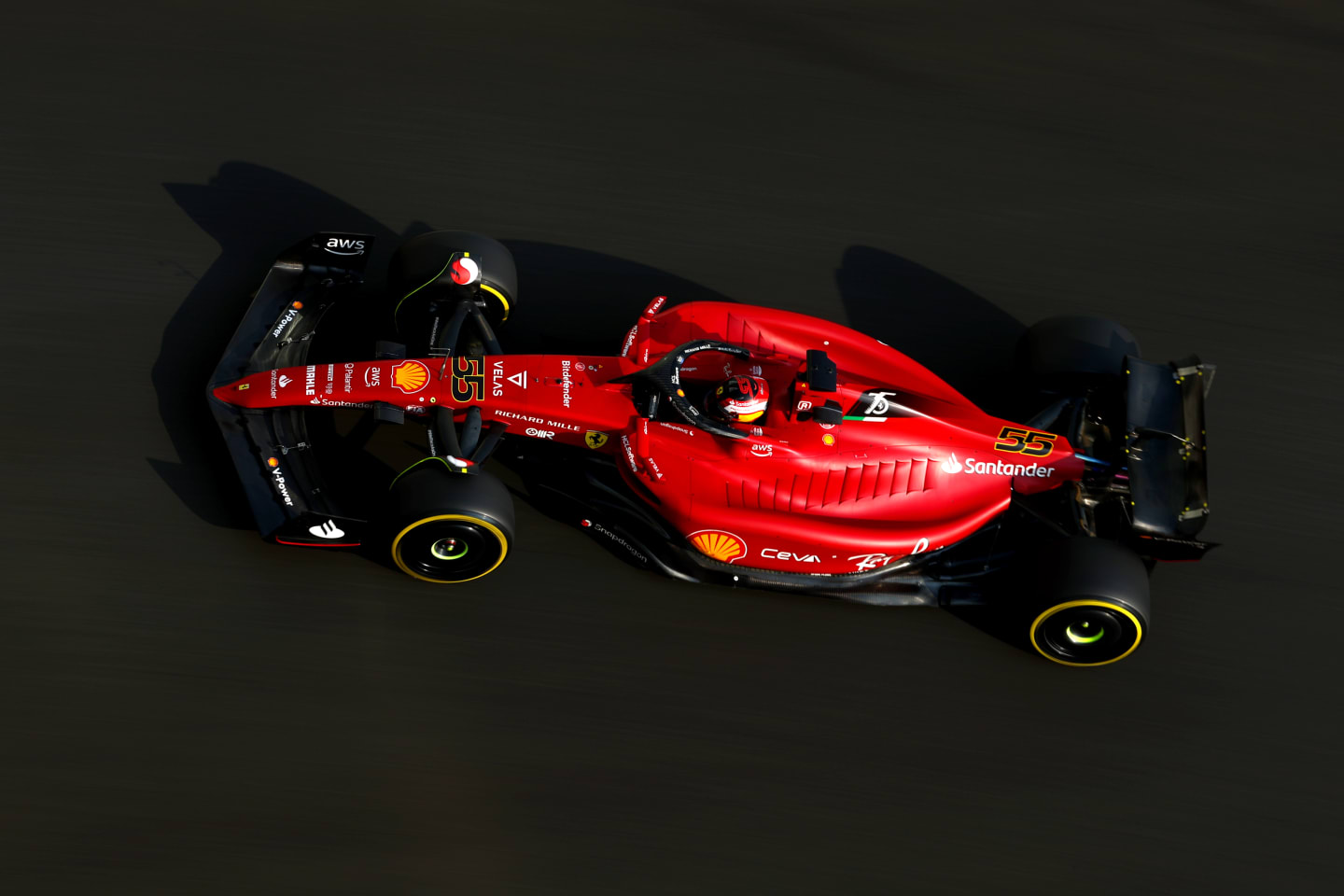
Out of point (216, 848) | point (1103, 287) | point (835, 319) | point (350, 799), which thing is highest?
point (1103, 287)

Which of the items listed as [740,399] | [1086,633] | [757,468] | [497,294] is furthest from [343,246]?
[1086,633]

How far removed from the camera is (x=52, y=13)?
382 inches

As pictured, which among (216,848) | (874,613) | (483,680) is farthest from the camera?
(874,613)

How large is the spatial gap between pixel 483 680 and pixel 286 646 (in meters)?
1.21

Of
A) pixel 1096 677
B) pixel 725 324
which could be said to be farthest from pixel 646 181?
pixel 1096 677

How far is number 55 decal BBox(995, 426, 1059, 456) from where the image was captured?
6.87 m

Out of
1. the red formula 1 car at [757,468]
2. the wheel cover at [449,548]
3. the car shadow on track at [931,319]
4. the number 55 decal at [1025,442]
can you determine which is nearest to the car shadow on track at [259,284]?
the red formula 1 car at [757,468]

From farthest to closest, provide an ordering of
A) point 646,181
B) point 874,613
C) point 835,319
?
point 646,181 < point 835,319 < point 874,613

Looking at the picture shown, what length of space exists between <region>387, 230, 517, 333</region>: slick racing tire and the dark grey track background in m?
0.68

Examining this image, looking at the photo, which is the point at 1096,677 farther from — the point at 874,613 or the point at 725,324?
the point at 725,324

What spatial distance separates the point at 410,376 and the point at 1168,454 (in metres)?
4.69

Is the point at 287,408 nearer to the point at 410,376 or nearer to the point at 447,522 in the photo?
the point at 410,376

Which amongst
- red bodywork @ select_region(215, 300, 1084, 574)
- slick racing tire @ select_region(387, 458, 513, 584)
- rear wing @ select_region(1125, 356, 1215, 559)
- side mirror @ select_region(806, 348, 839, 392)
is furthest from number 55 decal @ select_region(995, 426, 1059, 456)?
slick racing tire @ select_region(387, 458, 513, 584)

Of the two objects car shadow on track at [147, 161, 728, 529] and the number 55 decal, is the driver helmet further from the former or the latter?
car shadow on track at [147, 161, 728, 529]
